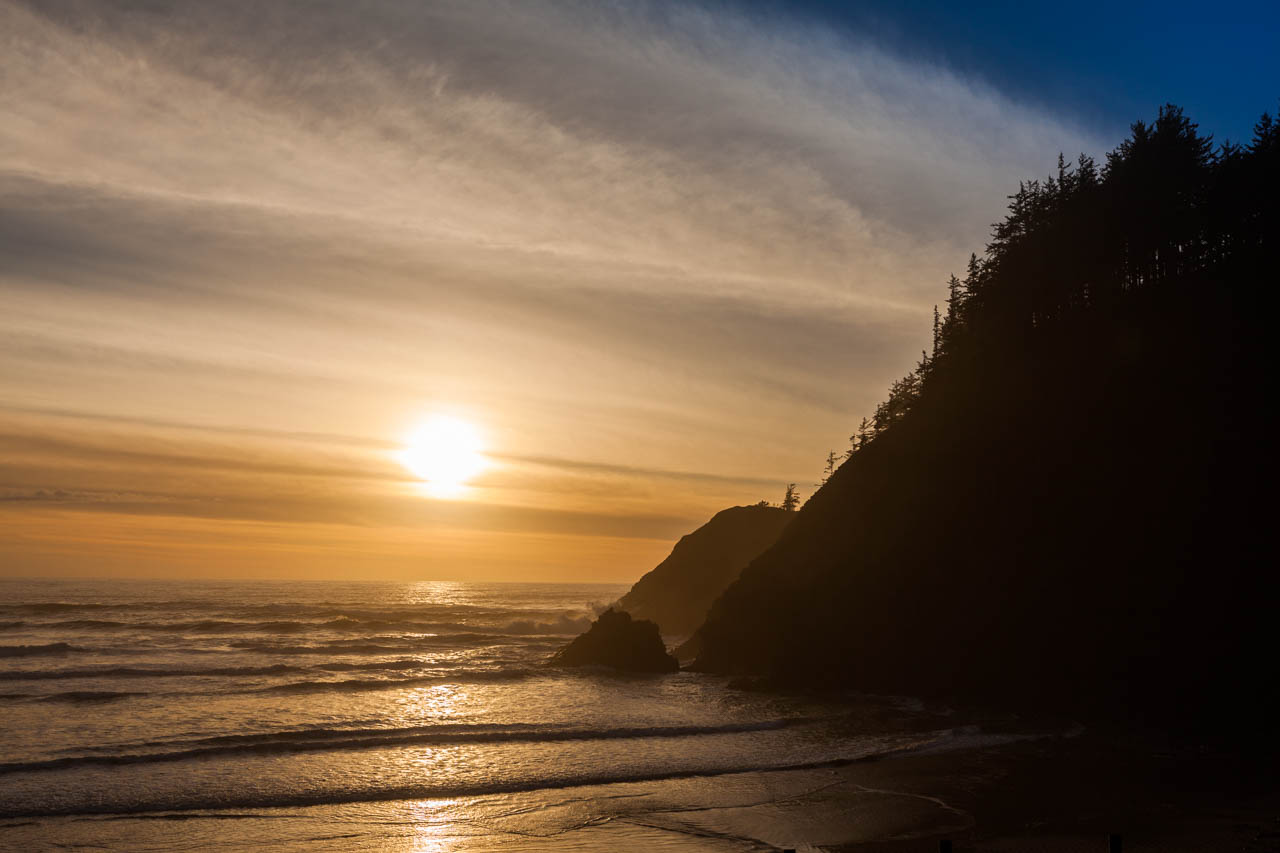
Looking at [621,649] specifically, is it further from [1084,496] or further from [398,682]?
[1084,496]

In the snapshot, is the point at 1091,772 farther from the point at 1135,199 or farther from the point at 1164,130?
the point at 1164,130

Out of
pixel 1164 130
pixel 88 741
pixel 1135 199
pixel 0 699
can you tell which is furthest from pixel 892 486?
pixel 0 699

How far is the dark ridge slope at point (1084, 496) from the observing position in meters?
34.6

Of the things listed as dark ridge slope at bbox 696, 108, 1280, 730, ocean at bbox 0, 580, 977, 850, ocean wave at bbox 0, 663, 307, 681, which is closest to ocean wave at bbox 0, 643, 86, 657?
ocean at bbox 0, 580, 977, 850

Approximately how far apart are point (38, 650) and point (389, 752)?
39.5 meters

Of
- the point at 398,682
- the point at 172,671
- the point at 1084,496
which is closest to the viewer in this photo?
the point at 1084,496

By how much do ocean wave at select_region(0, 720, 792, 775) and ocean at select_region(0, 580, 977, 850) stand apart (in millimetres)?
115

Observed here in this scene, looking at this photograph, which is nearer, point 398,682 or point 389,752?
point 389,752

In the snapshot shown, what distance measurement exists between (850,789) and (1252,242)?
135 ft

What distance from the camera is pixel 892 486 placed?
45.0 metres

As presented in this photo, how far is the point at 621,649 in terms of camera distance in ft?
159

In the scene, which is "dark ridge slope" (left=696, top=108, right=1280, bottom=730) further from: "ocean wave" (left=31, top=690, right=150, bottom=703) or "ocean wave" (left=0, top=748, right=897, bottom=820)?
"ocean wave" (left=31, top=690, right=150, bottom=703)

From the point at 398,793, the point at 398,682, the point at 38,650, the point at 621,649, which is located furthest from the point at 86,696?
the point at 621,649

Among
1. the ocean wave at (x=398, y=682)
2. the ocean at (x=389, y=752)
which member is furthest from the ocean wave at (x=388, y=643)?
the ocean wave at (x=398, y=682)
